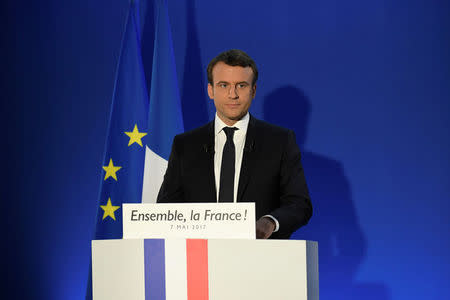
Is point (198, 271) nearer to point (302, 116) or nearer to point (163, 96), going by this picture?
point (163, 96)

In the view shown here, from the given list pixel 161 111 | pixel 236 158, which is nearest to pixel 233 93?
pixel 236 158

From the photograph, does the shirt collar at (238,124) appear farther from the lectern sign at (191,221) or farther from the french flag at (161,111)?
the french flag at (161,111)

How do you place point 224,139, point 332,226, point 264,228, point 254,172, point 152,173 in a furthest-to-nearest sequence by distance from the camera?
point 332,226 → point 152,173 → point 224,139 → point 254,172 → point 264,228

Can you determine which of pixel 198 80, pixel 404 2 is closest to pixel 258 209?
pixel 198 80

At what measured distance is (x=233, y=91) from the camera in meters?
2.02

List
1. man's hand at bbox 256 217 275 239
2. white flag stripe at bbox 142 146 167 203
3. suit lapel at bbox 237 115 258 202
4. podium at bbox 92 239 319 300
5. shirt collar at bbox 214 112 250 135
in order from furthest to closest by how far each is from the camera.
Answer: white flag stripe at bbox 142 146 167 203, shirt collar at bbox 214 112 250 135, suit lapel at bbox 237 115 258 202, man's hand at bbox 256 217 275 239, podium at bbox 92 239 319 300

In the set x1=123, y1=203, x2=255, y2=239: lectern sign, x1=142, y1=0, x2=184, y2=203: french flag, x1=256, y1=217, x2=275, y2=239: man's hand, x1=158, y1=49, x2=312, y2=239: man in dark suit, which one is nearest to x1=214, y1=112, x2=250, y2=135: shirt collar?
x1=158, y1=49, x2=312, y2=239: man in dark suit

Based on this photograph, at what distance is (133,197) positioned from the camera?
10.2 ft

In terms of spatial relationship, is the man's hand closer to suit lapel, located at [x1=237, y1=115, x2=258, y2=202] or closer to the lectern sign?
the lectern sign

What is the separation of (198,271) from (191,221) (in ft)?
0.41

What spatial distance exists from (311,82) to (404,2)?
0.76 m

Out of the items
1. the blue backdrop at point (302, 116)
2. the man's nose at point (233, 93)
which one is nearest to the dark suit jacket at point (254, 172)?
the man's nose at point (233, 93)

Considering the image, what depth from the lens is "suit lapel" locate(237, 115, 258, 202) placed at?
1.94 m

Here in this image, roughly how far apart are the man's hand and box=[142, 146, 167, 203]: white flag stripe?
158 centimetres
